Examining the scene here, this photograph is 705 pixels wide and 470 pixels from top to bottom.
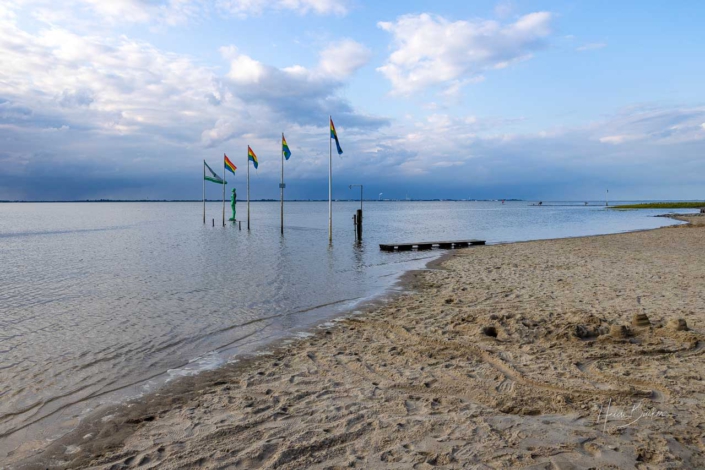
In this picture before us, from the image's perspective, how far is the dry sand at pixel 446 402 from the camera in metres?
3.91


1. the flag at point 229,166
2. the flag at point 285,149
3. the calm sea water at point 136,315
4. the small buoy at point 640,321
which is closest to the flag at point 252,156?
the flag at point 229,166

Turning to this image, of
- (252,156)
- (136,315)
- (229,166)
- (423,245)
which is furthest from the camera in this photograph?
(229,166)

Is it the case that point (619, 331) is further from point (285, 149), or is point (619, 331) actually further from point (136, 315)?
point (285, 149)

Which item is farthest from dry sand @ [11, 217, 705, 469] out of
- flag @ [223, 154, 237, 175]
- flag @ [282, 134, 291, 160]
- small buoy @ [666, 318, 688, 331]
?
flag @ [223, 154, 237, 175]

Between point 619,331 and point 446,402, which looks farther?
point 619,331

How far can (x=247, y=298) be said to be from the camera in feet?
42.7

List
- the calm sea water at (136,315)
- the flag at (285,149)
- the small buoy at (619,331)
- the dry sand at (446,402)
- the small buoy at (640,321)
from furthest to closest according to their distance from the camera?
the flag at (285,149) → the small buoy at (640,321) → the small buoy at (619,331) → the calm sea water at (136,315) → the dry sand at (446,402)

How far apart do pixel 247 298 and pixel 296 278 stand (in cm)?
→ 385

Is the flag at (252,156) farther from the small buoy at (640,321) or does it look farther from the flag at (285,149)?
the small buoy at (640,321)

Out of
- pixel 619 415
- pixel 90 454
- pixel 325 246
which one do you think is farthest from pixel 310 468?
pixel 325 246

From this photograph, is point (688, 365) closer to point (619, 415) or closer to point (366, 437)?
point (619, 415)

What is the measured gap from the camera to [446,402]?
5004mm

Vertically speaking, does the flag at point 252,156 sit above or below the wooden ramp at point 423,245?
above

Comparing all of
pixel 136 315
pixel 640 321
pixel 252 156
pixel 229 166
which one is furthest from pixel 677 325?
pixel 229 166
